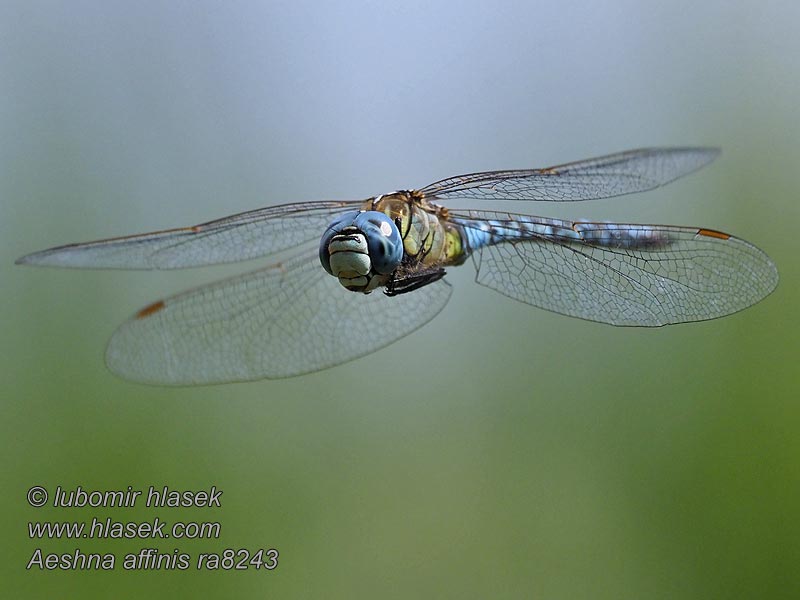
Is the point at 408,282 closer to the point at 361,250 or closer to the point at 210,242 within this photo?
the point at 361,250

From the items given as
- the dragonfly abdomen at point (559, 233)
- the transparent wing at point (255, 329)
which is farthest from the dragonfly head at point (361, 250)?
the transparent wing at point (255, 329)

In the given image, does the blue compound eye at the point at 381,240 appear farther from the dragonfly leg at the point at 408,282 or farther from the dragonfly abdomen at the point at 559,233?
the dragonfly abdomen at the point at 559,233

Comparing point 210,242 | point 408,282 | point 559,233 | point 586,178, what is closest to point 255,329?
point 210,242

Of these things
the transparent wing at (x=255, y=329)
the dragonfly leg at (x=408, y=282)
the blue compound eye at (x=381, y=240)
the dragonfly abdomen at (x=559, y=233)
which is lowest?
the transparent wing at (x=255, y=329)

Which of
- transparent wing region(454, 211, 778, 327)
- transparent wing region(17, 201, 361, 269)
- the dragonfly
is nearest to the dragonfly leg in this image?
the dragonfly

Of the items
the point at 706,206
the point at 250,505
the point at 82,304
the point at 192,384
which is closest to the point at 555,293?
the point at 192,384
